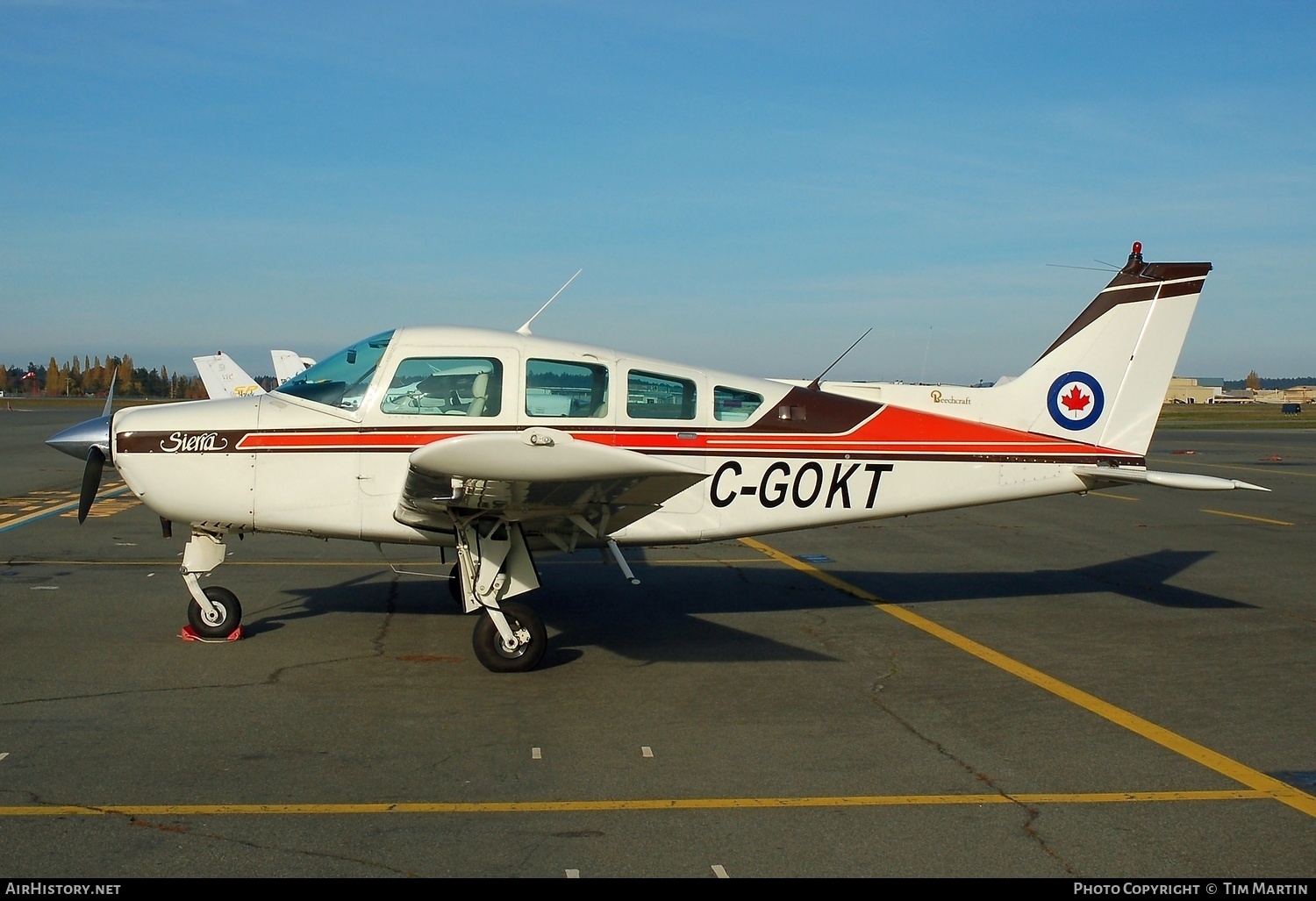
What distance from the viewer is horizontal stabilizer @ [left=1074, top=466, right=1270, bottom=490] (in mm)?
8458

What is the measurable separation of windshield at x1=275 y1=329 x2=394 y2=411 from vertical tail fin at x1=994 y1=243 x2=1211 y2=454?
531cm

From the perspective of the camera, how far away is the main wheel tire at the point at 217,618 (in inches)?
327

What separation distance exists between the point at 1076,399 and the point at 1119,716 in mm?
3604

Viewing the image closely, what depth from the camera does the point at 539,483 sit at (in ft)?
21.9

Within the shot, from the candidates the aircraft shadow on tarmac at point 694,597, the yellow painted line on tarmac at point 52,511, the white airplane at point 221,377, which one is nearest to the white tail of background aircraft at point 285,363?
the white airplane at point 221,377

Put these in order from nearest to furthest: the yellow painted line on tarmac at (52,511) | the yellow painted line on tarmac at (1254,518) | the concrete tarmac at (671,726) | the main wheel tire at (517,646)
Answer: the concrete tarmac at (671,726) < the main wheel tire at (517,646) < the yellow painted line on tarmac at (52,511) < the yellow painted line on tarmac at (1254,518)

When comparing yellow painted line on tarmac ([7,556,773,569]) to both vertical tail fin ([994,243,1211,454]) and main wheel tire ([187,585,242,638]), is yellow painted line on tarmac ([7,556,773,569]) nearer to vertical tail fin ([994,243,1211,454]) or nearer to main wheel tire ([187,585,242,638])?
main wheel tire ([187,585,242,638])

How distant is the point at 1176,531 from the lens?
15.9 m

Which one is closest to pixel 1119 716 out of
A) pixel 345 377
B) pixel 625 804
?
pixel 625 804

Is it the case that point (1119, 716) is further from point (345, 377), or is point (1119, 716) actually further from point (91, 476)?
point (91, 476)

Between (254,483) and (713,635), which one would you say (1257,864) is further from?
(254,483)

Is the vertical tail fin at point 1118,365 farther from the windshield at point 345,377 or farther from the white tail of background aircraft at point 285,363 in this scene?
the white tail of background aircraft at point 285,363

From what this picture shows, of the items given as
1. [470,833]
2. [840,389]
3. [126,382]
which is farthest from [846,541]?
[126,382]

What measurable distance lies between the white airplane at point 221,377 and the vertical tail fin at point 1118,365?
1178 inches
